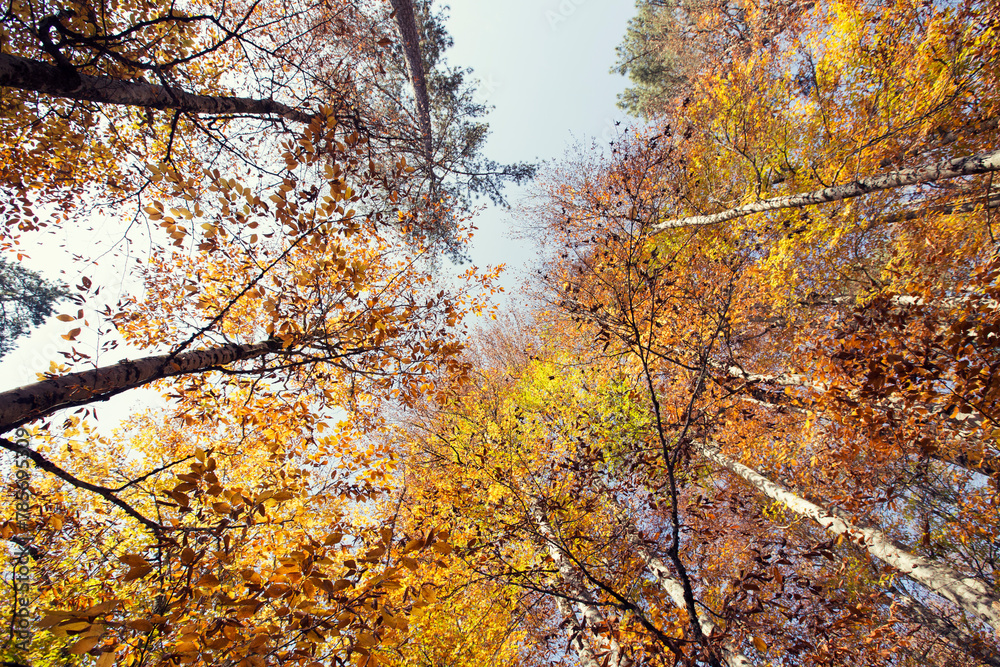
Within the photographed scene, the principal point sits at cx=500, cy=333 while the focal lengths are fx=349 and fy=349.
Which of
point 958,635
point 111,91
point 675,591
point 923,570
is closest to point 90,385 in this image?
point 111,91

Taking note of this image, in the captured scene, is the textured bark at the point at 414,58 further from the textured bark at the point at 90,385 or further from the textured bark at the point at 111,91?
the textured bark at the point at 90,385

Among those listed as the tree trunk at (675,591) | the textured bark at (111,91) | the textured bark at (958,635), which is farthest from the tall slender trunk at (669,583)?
the textured bark at (111,91)

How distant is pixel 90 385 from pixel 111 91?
10.1 ft

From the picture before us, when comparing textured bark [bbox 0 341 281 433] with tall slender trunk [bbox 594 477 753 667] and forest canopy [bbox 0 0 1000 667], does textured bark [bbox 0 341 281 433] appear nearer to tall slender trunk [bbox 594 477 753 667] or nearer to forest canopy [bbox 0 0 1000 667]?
forest canopy [bbox 0 0 1000 667]

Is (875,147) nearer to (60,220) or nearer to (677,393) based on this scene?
(677,393)

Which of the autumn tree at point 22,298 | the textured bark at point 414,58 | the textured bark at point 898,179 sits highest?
the textured bark at point 414,58

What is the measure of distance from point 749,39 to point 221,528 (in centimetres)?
1990

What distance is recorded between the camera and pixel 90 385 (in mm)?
2756

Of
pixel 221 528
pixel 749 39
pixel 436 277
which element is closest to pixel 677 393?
pixel 436 277

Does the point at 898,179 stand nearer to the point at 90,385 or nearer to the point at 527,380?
the point at 527,380

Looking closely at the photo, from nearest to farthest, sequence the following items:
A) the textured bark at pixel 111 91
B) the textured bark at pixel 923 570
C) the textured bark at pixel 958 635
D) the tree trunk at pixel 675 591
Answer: the textured bark at pixel 111 91 → the textured bark at pixel 923 570 → the tree trunk at pixel 675 591 → the textured bark at pixel 958 635

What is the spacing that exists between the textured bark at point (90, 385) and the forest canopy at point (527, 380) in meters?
0.02

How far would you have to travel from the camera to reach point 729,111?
10.4m

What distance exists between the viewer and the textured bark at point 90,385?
2.41 m
